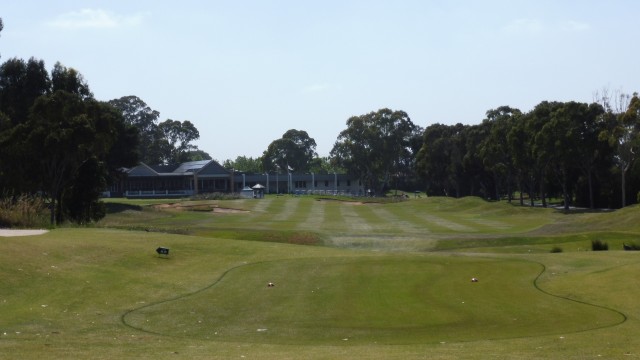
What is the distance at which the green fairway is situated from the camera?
15156 mm

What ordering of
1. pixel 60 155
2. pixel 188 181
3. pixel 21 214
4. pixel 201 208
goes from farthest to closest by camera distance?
pixel 188 181 → pixel 201 208 → pixel 60 155 → pixel 21 214

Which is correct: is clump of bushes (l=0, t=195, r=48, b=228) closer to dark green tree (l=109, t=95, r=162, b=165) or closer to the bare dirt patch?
the bare dirt patch

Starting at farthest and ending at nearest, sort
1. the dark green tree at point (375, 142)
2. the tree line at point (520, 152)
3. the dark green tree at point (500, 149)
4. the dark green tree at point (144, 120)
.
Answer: the dark green tree at point (144, 120) < the dark green tree at point (375, 142) < the dark green tree at point (500, 149) < the tree line at point (520, 152)

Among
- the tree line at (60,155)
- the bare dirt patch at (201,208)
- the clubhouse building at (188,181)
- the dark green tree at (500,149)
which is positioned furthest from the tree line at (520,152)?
the tree line at (60,155)

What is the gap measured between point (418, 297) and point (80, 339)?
31.2 feet

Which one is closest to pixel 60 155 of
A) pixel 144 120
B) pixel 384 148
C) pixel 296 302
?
pixel 296 302

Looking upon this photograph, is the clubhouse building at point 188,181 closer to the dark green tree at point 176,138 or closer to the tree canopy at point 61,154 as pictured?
the dark green tree at point 176,138

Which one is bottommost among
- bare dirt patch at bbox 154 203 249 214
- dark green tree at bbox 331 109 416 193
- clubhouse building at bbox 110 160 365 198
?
bare dirt patch at bbox 154 203 249 214

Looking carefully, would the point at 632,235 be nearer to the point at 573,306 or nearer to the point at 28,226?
the point at 573,306

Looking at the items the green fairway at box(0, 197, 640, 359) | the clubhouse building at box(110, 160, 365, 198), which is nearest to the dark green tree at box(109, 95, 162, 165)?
the clubhouse building at box(110, 160, 365, 198)

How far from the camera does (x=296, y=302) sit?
21.3 m

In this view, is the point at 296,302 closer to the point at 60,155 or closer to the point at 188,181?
the point at 60,155

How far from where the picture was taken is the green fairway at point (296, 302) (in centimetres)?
1516

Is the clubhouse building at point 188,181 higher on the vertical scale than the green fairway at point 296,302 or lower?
higher
